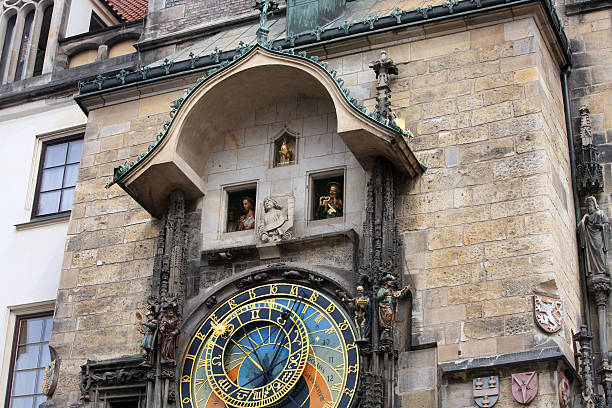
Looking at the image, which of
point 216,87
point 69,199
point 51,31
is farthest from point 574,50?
point 51,31

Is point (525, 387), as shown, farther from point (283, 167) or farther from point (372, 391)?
point (283, 167)

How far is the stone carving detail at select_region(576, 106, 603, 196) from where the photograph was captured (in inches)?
563

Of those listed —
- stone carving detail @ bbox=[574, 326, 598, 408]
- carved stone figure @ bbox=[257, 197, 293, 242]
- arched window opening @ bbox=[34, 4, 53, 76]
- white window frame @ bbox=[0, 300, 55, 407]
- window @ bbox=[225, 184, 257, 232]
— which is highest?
arched window opening @ bbox=[34, 4, 53, 76]

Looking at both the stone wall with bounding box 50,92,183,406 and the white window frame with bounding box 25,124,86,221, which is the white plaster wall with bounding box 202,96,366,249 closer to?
the stone wall with bounding box 50,92,183,406

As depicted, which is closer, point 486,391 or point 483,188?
point 486,391

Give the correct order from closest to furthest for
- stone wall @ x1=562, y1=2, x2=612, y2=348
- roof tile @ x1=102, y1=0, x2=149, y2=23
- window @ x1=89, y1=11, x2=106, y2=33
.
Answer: stone wall @ x1=562, y1=2, x2=612, y2=348 → window @ x1=89, y1=11, x2=106, y2=33 → roof tile @ x1=102, y1=0, x2=149, y2=23

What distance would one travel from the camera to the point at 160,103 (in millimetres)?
16000

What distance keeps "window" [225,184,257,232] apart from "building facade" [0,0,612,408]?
3 centimetres

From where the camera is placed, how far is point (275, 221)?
14.4 m

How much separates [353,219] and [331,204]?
1.33 ft

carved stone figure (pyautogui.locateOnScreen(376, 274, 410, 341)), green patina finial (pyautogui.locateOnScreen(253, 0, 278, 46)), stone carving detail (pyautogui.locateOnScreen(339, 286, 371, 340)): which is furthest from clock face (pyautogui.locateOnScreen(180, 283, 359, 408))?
green patina finial (pyautogui.locateOnScreen(253, 0, 278, 46))

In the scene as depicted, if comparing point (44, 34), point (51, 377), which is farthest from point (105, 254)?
point (44, 34)

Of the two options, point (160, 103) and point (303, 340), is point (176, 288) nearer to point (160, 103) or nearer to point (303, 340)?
point (303, 340)

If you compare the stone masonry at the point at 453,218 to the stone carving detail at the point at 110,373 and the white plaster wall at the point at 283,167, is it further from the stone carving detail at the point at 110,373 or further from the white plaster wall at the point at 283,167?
the white plaster wall at the point at 283,167
